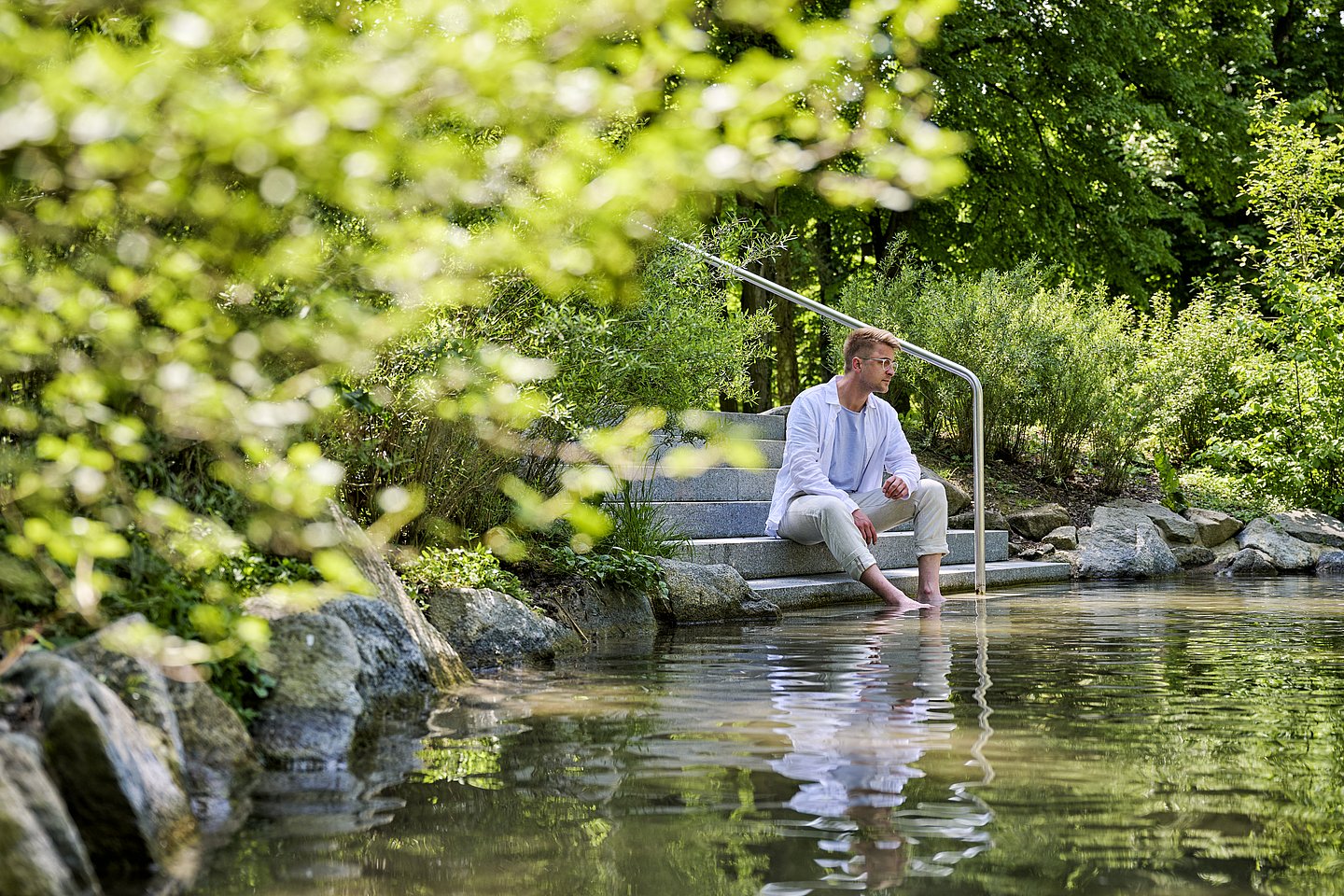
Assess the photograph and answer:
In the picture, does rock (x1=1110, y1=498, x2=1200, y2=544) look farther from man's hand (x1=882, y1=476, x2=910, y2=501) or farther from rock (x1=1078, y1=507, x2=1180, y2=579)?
man's hand (x1=882, y1=476, x2=910, y2=501)

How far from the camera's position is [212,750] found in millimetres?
3396

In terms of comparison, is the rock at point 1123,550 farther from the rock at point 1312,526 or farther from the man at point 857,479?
the man at point 857,479

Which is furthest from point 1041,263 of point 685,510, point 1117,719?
point 1117,719

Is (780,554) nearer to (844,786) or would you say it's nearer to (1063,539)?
(1063,539)

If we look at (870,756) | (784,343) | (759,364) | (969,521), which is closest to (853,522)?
(969,521)

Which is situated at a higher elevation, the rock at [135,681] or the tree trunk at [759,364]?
the tree trunk at [759,364]

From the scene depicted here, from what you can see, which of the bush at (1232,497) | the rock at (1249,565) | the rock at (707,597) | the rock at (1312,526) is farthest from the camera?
the bush at (1232,497)

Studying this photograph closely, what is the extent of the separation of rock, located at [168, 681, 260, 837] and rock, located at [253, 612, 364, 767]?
0.48 feet

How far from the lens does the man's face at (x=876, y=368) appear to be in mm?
8484

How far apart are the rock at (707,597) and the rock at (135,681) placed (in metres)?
3.96

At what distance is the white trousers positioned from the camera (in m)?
8.12

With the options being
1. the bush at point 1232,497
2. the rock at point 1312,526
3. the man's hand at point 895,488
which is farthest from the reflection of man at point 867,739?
the bush at point 1232,497

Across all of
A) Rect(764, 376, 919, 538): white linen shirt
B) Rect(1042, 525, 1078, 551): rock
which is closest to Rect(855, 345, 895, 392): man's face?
Rect(764, 376, 919, 538): white linen shirt

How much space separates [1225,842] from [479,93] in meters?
1.95
